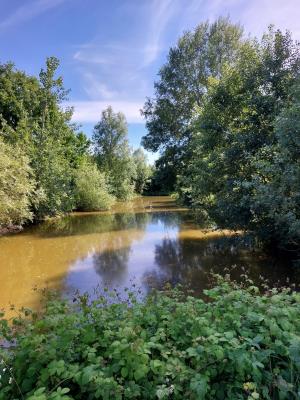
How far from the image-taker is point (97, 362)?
1.76 m

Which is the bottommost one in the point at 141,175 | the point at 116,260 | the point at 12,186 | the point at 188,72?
the point at 116,260

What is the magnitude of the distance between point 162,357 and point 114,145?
99.0 ft

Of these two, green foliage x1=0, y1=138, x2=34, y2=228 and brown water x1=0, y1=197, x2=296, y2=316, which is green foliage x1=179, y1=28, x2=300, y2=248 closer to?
brown water x1=0, y1=197, x2=296, y2=316

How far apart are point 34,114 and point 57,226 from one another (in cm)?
652

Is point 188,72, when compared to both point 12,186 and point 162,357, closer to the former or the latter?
point 12,186

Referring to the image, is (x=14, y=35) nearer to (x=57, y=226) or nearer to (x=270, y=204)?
(x=57, y=226)

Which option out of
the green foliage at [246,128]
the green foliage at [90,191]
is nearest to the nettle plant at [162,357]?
the green foliage at [246,128]

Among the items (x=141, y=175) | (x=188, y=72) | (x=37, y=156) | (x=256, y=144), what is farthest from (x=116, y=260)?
(x=141, y=175)

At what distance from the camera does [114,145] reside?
3127cm

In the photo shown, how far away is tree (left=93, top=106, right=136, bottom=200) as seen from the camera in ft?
100

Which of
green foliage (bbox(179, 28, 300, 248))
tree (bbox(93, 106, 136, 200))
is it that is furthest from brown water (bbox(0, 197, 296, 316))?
tree (bbox(93, 106, 136, 200))

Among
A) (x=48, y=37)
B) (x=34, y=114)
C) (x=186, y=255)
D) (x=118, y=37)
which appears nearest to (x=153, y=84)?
(x=34, y=114)

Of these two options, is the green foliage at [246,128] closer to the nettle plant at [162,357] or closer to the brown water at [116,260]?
the brown water at [116,260]

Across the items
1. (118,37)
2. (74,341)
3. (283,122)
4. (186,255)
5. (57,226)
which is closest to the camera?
(74,341)
